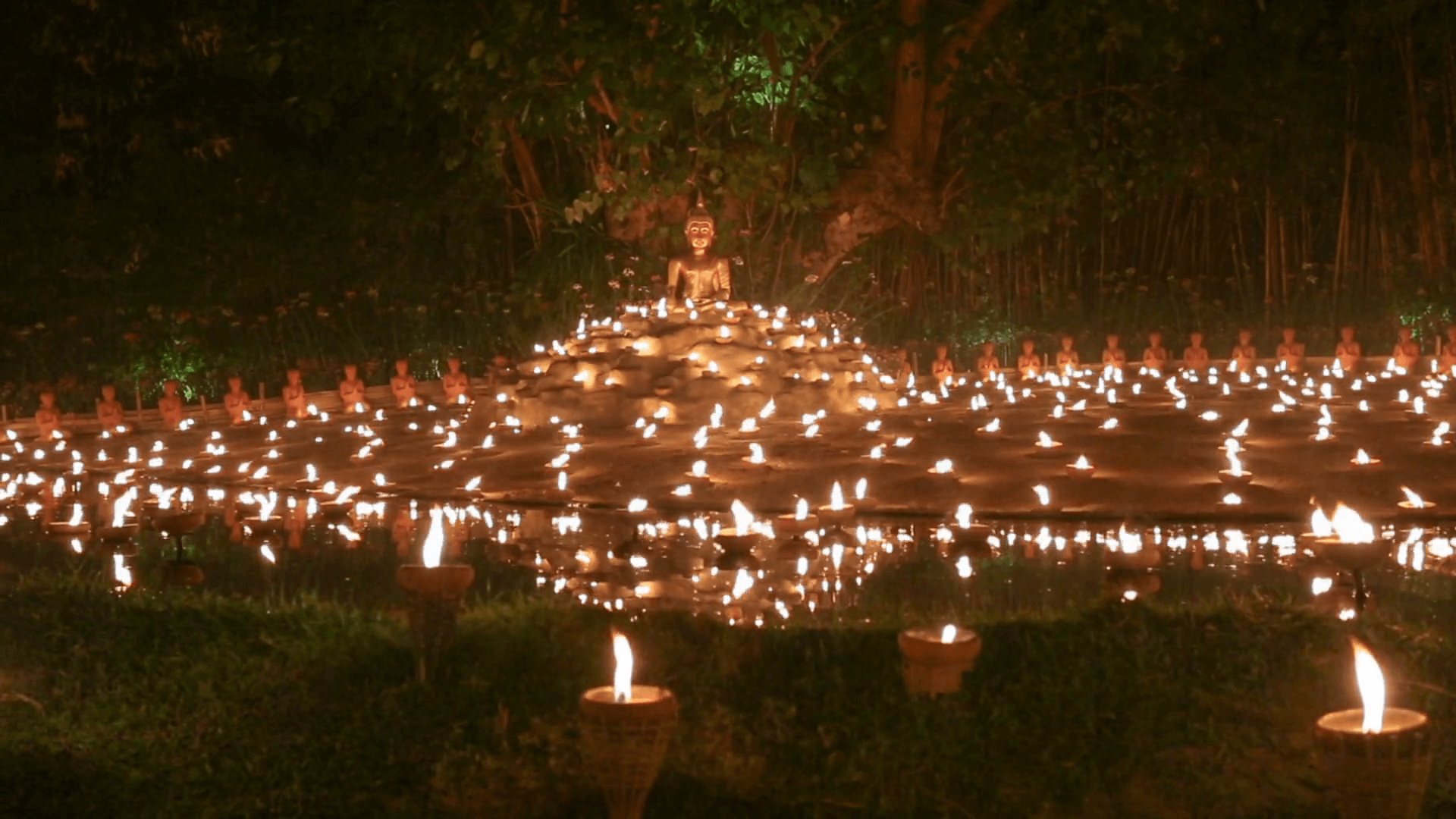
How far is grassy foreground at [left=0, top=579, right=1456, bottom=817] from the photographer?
402 cm

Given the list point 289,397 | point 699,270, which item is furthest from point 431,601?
point 289,397

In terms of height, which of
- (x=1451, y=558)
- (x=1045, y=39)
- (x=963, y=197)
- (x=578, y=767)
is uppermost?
(x=1045, y=39)

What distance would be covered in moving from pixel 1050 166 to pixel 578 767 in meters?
11.3

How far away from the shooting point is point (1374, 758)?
10.2 ft

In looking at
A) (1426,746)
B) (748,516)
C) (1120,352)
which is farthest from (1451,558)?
(1120,352)

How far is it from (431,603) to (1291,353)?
11300 millimetres

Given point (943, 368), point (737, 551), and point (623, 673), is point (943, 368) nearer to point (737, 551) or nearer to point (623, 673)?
point (737, 551)

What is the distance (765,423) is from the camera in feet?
33.9

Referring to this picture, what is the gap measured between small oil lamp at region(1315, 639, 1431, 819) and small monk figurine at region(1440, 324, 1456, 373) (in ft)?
35.8

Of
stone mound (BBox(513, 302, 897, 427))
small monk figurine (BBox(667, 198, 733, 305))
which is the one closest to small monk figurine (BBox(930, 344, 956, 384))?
stone mound (BBox(513, 302, 897, 427))

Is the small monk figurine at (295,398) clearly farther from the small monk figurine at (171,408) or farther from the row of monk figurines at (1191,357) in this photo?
the row of monk figurines at (1191,357)

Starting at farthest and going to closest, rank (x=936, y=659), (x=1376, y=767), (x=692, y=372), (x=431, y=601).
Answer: (x=692, y=372), (x=431, y=601), (x=936, y=659), (x=1376, y=767)

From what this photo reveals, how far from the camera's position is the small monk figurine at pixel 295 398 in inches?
487

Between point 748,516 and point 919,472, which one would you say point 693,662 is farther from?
point 919,472
